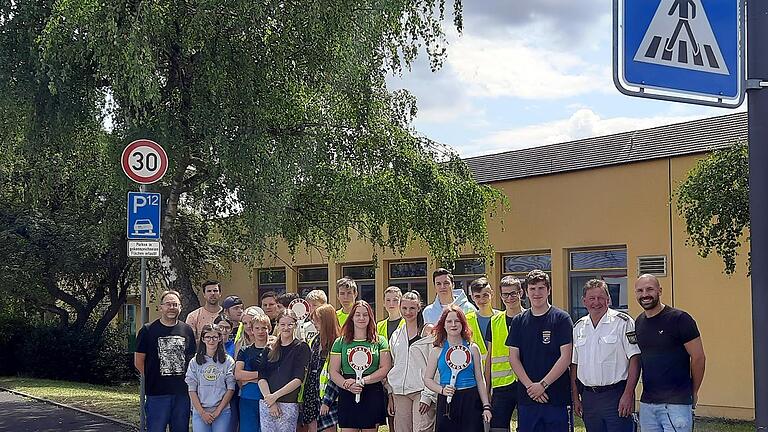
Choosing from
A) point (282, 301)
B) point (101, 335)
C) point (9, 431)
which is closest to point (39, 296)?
point (101, 335)

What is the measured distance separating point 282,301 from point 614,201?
32.0 feet

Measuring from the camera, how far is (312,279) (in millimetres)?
28781

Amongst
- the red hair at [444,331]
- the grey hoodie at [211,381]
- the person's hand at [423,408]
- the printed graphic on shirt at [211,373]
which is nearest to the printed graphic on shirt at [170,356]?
the grey hoodie at [211,381]

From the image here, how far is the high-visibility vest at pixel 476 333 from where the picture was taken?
9.54 metres

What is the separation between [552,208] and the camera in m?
20.9

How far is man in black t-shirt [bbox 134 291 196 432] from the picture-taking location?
34.6ft

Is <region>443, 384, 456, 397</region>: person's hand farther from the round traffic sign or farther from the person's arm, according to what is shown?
the round traffic sign

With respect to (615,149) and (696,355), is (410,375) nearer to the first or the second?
(696,355)

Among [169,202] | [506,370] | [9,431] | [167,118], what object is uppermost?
[167,118]

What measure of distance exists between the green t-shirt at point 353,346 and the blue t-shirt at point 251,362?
0.80 metres

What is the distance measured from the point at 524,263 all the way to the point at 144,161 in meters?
11.5

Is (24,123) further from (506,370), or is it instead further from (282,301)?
(506,370)

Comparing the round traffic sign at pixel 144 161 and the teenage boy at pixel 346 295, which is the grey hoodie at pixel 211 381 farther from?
the round traffic sign at pixel 144 161

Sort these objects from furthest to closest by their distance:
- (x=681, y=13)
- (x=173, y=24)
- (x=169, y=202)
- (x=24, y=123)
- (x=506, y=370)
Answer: (x=169, y=202)
(x=24, y=123)
(x=173, y=24)
(x=506, y=370)
(x=681, y=13)
